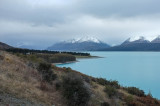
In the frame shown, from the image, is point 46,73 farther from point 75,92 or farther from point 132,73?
point 132,73

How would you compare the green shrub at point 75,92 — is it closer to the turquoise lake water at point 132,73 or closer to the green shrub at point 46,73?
the green shrub at point 46,73

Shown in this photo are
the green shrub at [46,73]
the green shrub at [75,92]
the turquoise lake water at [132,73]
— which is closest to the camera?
the green shrub at [75,92]

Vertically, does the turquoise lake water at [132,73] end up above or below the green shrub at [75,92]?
below

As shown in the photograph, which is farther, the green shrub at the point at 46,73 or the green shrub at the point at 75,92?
the green shrub at the point at 46,73

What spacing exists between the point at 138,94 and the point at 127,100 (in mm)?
4634

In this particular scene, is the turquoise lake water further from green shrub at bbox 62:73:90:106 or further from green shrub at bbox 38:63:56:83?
green shrub at bbox 62:73:90:106

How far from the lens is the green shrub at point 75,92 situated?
27.8ft

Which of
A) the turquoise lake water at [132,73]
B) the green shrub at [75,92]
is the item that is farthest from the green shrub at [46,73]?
the turquoise lake water at [132,73]

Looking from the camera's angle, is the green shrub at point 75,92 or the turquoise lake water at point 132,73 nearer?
the green shrub at point 75,92

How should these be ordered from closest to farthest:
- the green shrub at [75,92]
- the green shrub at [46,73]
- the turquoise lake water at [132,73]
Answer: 1. the green shrub at [75,92]
2. the green shrub at [46,73]
3. the turquoise lake water at [132,73]

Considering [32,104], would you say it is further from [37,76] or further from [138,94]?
[138,94]

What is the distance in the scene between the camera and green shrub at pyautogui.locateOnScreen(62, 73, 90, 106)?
A: 8.46m

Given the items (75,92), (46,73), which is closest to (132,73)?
(46,73)

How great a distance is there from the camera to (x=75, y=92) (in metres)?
8.50
